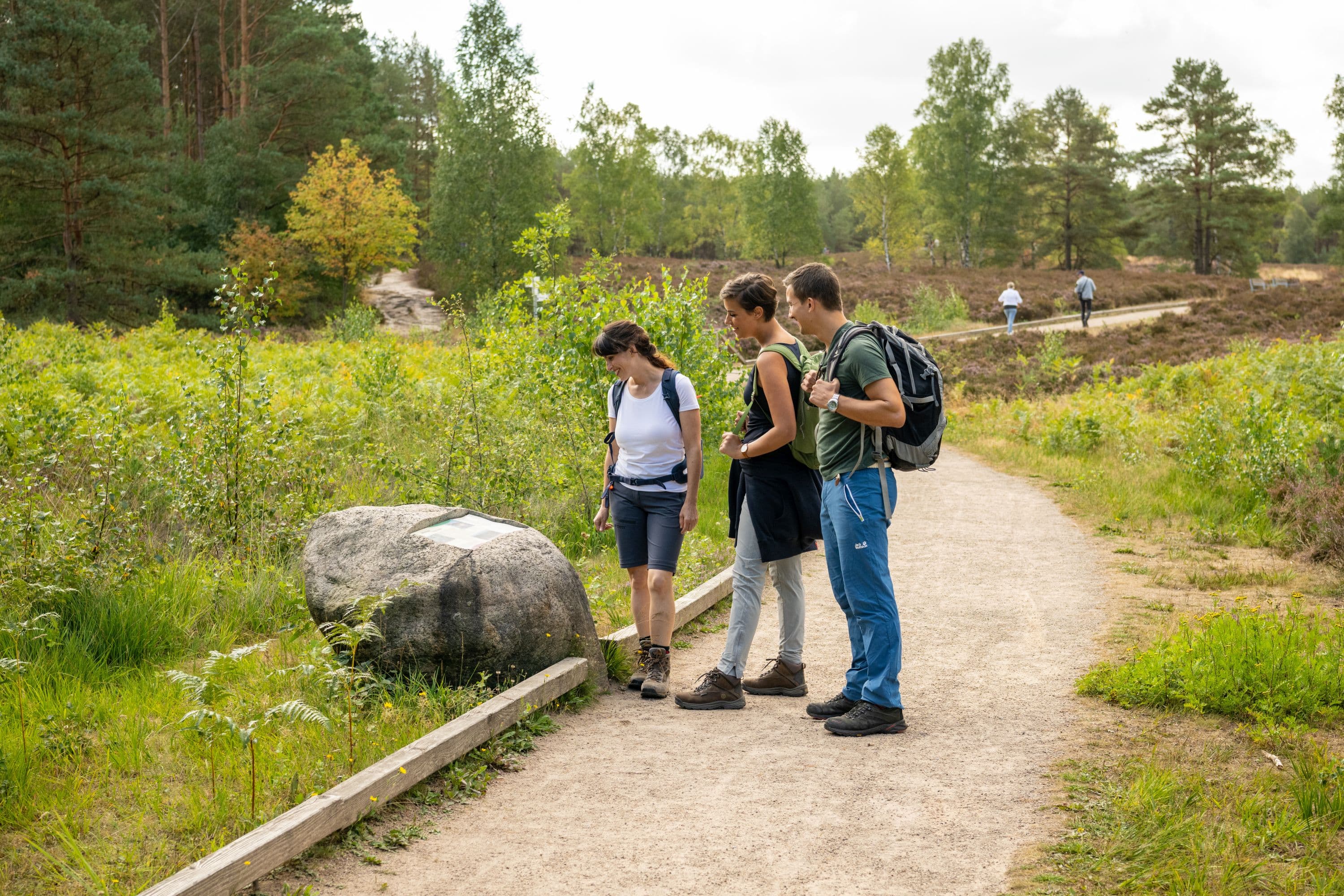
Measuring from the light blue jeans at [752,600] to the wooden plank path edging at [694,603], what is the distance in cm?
88

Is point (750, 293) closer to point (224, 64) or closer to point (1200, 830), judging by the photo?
point (1200, 830)

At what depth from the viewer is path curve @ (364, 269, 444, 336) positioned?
3809cm

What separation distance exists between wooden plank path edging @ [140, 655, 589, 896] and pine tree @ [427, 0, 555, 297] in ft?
112

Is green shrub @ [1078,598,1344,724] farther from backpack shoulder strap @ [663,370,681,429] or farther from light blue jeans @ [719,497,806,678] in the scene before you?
backpack shoulder strap @ [663,370,681,429]

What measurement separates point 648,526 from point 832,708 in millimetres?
1313

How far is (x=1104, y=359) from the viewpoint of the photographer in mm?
24766

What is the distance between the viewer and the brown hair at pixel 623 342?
523cm

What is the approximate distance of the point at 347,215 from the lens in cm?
3716

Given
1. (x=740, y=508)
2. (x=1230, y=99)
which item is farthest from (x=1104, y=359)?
(x=1230, y=99)

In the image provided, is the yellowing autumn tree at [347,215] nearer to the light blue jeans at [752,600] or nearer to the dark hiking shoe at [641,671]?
the dark hiking shoe at [641,671]

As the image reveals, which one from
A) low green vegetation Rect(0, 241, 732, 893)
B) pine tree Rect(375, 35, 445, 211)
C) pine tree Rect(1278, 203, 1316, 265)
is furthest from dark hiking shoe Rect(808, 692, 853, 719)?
pine tree Rect(1278, 203, 1316, 265)

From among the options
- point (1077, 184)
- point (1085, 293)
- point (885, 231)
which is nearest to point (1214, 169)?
point (1077, 184)

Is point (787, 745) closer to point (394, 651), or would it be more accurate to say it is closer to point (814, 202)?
point (394, 651)

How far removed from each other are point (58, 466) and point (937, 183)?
55.7 meters
